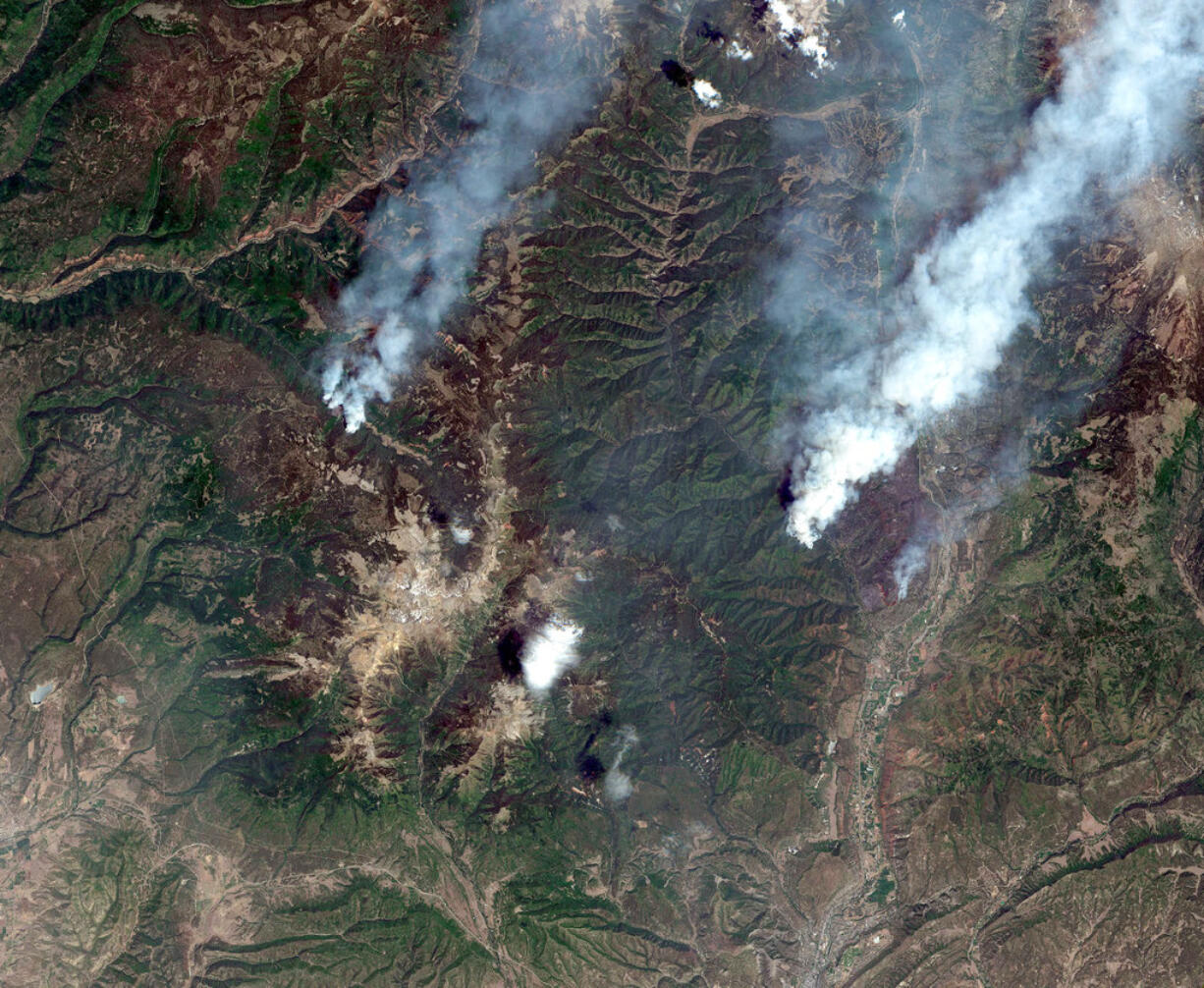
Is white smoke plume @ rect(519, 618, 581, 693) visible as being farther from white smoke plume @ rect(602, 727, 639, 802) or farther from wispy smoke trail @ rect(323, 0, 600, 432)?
wispy smoke trail @ rect(323, 0, 600, 432)

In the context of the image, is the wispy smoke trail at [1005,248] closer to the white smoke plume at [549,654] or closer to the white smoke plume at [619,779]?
the white smoke plume at [549,654]

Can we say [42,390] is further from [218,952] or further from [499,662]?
[218,952]

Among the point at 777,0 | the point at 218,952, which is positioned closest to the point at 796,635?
the point at 777,0

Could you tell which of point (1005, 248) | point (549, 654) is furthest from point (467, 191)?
point (1005, 248)

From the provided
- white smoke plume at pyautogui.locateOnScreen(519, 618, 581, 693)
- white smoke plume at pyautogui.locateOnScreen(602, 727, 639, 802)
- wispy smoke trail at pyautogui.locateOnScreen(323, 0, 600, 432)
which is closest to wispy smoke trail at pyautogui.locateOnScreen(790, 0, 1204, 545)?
white smoke plume at pyautogui.locateOnScreen(519, 618, 581, 693)

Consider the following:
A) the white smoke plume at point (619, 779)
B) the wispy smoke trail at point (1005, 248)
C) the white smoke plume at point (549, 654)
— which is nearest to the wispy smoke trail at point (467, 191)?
the white smoke plume at point (549, 654)
